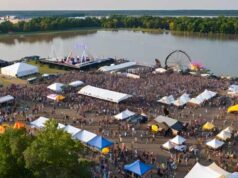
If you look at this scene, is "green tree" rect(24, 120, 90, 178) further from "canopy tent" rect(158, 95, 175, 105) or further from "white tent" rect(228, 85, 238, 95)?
"white tent" rect(228, 85, 238, 95)

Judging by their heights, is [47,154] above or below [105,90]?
above

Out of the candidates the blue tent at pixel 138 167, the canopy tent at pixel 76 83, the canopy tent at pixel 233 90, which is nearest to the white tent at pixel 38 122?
the blue tent at pixel 138 167

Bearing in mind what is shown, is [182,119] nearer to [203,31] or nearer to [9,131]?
[9,131]

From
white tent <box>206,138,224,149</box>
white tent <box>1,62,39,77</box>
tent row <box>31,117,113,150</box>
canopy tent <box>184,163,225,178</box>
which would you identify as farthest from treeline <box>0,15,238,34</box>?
canopy tent <box>184,163,225,178</box>

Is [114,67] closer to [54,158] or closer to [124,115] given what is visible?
[124,115]

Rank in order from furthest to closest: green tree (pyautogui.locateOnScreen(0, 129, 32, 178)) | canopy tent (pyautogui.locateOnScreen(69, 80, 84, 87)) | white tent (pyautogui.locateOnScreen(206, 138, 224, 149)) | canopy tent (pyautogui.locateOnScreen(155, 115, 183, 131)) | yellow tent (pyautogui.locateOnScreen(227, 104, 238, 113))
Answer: canopy tent (pyautogui.locateOnScreen(69, 80, 84, 87)) < yellow tent (pyautogui.locateOnScreen(227, 104, 238, 113)) < canopy tent (pyautogui.locateOnScreen(155, 115, 183, 131)) < white tent (pyautogui.locateOnScreen(206, 138, 224, 149)) < green tree (pyautogui.locateOnScreen(0, 129, 32, 178))

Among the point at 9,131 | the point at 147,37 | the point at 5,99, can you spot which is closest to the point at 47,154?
the point at 9,131
